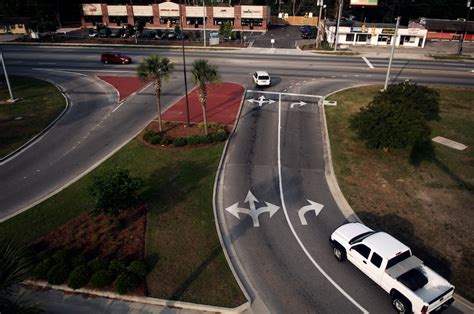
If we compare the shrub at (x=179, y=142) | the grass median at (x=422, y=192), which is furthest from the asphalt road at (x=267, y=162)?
the shrub at (x=179, y=142)

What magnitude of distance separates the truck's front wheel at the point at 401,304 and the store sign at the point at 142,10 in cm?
9157

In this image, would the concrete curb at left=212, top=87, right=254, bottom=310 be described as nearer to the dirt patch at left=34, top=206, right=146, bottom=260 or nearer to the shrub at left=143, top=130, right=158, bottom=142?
the dirt patch at left=34, top=206, right=146, bottom=260

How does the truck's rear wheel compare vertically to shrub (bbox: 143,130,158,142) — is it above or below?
below

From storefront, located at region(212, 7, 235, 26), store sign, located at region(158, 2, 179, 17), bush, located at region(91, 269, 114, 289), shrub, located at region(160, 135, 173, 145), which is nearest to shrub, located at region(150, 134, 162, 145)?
shrub, located at region(160, 135, 173, 145)

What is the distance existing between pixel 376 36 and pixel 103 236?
70.6 metres

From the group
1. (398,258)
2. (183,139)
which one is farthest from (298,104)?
(398,258)

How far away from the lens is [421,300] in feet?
47.0

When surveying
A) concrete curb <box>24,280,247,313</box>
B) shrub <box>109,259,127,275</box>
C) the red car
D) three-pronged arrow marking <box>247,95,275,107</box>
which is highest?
the red car

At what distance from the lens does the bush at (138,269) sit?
54.4 ft

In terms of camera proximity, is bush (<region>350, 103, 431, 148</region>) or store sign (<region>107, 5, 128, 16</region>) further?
store sign (<region>107, 5, 128, 16</region>)

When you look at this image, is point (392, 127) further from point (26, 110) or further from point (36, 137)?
point (26, 110)

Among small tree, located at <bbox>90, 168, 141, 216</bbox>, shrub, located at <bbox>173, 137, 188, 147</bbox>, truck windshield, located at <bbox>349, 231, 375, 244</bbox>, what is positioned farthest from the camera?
shrub, located at <bbox>173, 137, 188, 147</bbox>

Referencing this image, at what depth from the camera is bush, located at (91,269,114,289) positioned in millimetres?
16109

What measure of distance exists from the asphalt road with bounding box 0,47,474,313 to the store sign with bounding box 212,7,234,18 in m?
37.5
